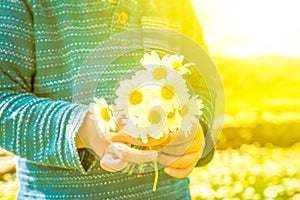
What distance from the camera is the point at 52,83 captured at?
1180 millimetres

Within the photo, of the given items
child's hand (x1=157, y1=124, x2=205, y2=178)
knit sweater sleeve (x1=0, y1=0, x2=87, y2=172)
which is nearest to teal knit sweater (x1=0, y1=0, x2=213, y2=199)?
knit sweater sleeve (x1=0, y1=0, x2=87, y2=172)

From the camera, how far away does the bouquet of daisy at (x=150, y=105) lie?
0.92m

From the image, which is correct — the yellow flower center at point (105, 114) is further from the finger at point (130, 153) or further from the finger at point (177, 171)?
the finger at point (177, 171)

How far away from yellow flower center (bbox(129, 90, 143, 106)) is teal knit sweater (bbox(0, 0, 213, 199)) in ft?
0.54

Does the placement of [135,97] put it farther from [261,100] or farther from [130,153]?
[261,100]

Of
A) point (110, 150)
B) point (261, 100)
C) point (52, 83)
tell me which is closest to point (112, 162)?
point (110, 150)

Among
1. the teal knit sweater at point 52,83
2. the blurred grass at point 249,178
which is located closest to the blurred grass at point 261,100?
the blurred grass at point 249,178

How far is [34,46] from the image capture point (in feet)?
3.87

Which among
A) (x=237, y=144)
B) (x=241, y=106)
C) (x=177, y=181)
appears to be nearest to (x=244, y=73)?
(x=241, y=106)

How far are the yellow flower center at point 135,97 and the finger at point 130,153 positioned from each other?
2.7 inches

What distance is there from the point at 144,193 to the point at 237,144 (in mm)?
4247

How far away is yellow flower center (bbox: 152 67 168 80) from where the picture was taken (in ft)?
3.11

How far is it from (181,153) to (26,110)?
271mm

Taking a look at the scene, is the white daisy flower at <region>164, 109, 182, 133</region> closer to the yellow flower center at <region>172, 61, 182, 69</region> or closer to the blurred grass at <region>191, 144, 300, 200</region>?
the yellow flower center at <region>172, 61, 182, 69</region>
